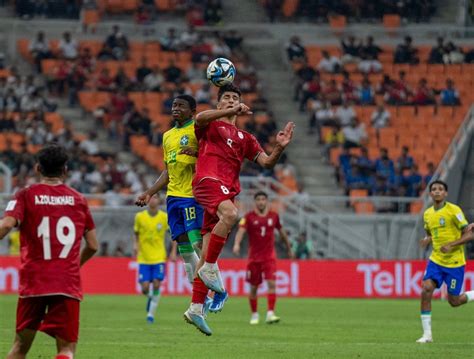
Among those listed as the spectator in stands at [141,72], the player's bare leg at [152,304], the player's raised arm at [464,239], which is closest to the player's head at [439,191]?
the player's raised arm at [464,239]

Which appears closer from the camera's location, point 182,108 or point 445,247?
point 182,108

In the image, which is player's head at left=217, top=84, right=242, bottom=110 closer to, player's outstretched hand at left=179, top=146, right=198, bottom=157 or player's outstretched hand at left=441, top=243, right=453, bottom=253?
player's outstretched hand at left=179, top=146, right=198, bottom=157

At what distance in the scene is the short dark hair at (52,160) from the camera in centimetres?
950

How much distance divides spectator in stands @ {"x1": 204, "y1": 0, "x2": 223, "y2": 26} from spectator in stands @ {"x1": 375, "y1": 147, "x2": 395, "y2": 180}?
10090 mm

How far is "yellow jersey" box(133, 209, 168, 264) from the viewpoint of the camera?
22656 millimetres

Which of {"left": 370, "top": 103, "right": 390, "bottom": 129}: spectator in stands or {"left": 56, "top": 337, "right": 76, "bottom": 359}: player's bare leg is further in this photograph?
{"left": 370, "top": 103, "right": 390, "bottom": 129}: spectator in stands

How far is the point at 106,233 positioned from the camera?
106ft

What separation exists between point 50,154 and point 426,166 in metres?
28.3

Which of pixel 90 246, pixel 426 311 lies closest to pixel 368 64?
pixel 426 311

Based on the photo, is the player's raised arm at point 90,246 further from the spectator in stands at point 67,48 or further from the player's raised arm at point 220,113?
the spectator in stands at point 67,48

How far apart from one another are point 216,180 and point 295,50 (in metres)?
28.8

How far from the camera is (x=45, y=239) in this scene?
9.48m

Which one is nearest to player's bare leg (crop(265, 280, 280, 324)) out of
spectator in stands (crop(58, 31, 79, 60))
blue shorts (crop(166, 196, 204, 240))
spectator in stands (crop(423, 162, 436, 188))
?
blue shorts (crop(166, 196, 204, 240))

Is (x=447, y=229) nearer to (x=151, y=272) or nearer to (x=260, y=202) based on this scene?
(x=260, y=202)
